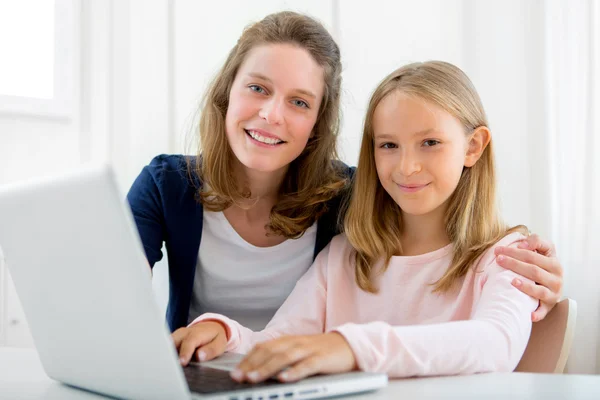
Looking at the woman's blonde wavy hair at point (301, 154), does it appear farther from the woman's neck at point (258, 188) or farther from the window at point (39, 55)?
the window at point (39, 55)

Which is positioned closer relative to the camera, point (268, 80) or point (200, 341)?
point (200, 341)

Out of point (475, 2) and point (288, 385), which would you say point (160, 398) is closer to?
point (288, 385)

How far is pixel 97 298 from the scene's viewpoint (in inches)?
24.3

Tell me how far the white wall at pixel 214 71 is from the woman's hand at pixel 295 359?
1.39 m

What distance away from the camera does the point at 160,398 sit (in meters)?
0.60

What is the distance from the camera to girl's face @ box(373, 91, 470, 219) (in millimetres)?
1245

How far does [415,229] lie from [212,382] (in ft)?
2.55

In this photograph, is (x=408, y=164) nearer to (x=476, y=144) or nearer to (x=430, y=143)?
(x=430, y=143)

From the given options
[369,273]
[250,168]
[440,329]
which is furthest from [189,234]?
[440,329]

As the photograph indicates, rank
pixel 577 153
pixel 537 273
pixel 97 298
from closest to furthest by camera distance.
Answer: pixel 97 298, pixel 537 273, pixel 577 153

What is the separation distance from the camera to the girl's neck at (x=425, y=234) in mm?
1331

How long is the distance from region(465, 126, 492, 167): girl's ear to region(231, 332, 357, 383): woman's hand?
692mm

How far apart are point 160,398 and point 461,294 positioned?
2.41 ft

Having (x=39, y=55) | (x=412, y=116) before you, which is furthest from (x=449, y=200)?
(x=39, y=55)
